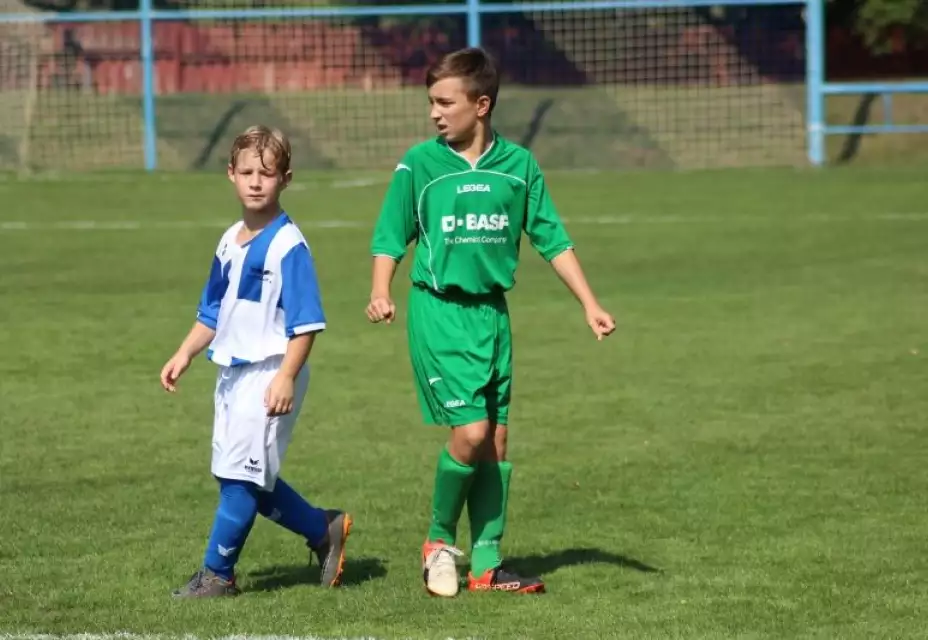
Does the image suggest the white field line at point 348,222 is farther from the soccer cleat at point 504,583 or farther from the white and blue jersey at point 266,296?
the white and blue jersey at point 266,296

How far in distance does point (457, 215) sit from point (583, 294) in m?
0.47

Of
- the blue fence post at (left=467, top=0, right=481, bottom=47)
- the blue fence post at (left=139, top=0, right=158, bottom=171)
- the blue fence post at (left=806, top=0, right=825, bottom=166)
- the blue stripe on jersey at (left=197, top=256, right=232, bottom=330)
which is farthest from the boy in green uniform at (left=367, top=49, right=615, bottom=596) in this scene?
the blue fence post at (left=139, top=0, right=158, bottom=171)

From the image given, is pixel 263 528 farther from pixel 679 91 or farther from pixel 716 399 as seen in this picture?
pixel 679 91

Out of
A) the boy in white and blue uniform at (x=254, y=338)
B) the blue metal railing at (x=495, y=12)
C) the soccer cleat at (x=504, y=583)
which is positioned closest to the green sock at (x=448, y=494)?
the soccer cleat at (x=504, y=583)

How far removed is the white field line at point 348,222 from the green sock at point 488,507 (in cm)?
1248

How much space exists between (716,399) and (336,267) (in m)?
6.27

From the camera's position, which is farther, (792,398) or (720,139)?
(720,139)

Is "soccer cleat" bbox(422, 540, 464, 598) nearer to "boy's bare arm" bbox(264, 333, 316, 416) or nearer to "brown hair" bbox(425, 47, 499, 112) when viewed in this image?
"boy's bare arm" bbox(264, 333, 316, 416)

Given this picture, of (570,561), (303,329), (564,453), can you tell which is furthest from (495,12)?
(303,329)

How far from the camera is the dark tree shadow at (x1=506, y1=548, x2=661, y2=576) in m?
6.01

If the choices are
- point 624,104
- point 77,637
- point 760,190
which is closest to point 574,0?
point 624,104

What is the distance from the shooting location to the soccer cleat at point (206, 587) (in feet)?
18.2

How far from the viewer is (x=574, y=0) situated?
27641 millimetres

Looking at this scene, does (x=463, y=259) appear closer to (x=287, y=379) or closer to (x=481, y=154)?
(x=481, y=154)
